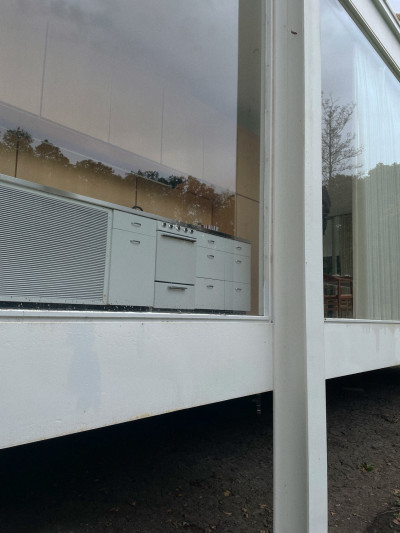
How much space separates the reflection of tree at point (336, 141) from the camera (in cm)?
242

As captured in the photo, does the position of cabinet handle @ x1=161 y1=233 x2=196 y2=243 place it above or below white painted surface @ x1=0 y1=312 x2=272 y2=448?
above

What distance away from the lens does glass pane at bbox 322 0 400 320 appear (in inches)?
101

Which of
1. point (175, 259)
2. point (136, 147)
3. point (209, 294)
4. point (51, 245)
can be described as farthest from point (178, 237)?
point (136, 147)

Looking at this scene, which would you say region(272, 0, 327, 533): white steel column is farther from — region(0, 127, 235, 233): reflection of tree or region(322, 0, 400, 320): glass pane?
region(0, 127, 235, 233): reflection of tree

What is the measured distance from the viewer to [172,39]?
10.0ft

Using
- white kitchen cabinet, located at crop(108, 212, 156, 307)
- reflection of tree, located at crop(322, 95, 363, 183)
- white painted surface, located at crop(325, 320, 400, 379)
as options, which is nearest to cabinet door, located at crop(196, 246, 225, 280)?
white kitchen cabinet, located at crop(108, 212, 156, 307)

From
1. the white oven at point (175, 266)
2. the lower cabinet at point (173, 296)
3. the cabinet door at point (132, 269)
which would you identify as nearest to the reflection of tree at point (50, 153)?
the white oven at point (175, 266)

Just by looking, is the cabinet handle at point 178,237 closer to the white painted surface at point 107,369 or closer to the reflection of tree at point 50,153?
the white painted surface at point 107,369

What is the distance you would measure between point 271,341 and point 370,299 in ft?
5.39

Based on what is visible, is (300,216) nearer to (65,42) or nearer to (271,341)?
(271,341)

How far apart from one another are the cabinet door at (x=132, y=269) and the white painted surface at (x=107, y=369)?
0.30 metres

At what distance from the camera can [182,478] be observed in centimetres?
223

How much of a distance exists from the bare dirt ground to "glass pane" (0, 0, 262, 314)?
102 centimetres

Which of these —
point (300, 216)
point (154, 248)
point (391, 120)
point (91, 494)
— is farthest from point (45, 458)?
point (391, 120)
